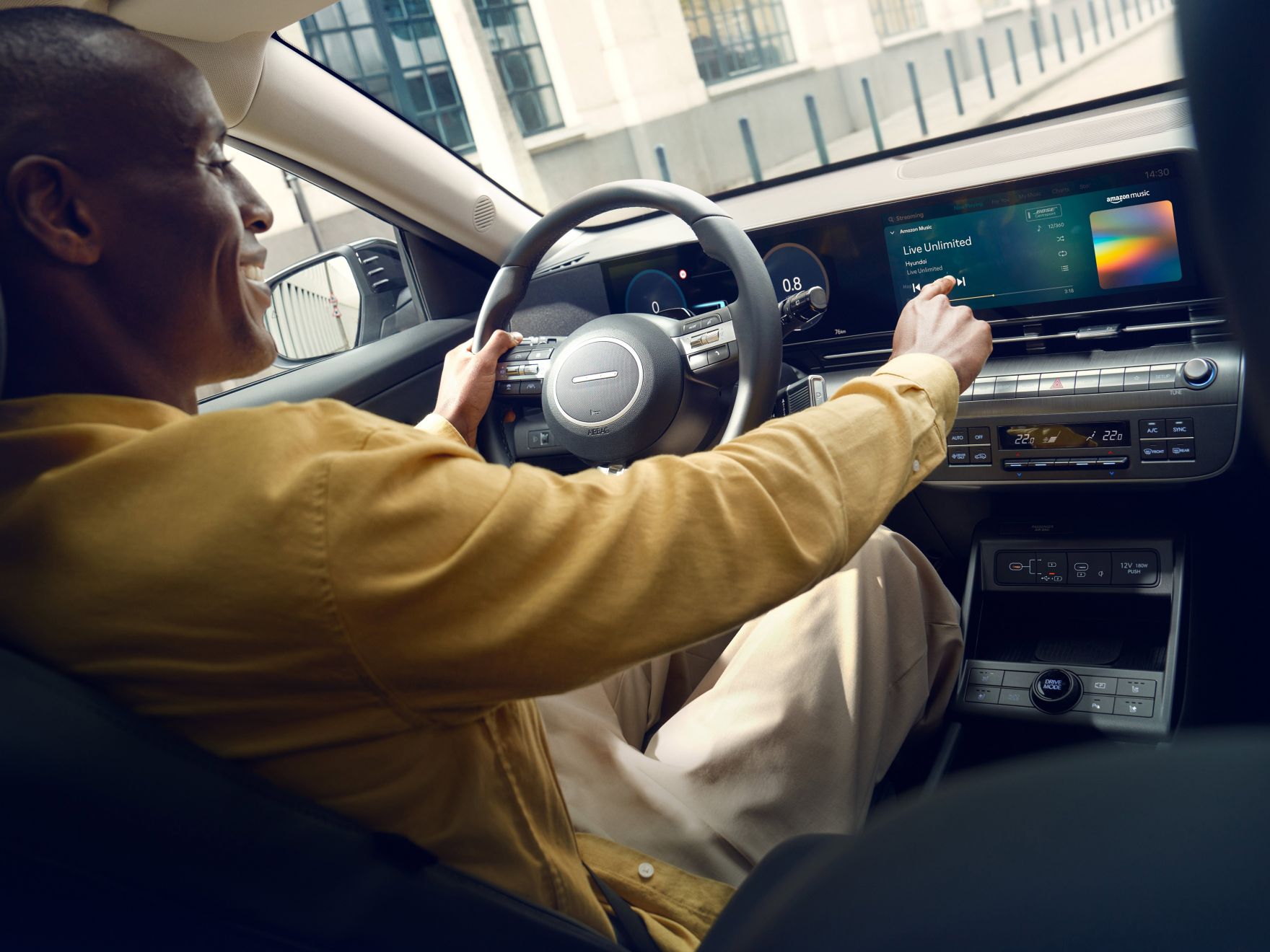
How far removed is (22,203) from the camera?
33.5 inches

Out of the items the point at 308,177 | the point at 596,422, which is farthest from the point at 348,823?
the point at 308,177

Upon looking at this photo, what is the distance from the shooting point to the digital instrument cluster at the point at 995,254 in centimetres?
161

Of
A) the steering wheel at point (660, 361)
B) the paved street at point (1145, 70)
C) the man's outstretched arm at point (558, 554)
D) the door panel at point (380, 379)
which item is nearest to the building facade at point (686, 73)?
the paved street at point (1145, 70)

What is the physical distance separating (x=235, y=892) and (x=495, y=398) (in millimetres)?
1166

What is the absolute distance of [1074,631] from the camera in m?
1.80

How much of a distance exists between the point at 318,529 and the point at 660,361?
95 cm

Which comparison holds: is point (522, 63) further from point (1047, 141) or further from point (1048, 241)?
point (1048, 241)

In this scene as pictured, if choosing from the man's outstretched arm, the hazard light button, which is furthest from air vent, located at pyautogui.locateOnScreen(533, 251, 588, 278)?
the man's outstretched arm

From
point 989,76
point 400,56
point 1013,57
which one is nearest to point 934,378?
point 400,56

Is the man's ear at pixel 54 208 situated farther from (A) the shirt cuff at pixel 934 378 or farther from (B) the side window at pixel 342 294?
(B) the side window at pixel 342 294

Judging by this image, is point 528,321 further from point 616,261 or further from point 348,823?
point 348,823

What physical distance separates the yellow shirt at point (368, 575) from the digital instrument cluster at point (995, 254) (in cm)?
99

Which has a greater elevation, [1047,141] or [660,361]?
[1047,141]

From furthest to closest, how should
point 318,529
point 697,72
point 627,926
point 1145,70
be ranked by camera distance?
point 697,72
point 1145,70
point 627,926
point 318,529
